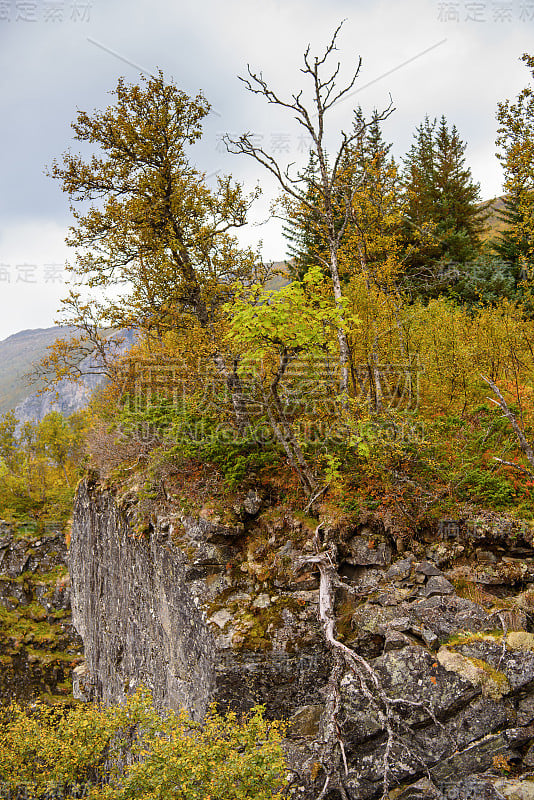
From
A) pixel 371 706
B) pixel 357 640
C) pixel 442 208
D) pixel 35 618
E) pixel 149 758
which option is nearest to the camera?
pixel 149 758

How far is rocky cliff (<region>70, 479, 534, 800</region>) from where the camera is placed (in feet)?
20.2

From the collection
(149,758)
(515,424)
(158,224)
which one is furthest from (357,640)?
(158,224)

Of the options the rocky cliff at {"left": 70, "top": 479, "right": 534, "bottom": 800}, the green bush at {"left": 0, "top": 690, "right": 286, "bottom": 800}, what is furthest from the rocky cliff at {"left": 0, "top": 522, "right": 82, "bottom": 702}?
the green bush at {"left": 0, "top": 690, "right": 286, "bottom": 800}

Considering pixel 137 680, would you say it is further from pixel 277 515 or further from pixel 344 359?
pixel 344 359

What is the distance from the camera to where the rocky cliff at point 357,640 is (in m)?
6.15

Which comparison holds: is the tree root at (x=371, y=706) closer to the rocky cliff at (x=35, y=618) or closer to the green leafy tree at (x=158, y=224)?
the green leafy tree at (x=158, y=224)

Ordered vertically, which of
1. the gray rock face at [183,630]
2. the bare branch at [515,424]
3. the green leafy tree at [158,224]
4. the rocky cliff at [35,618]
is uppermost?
the green leafy tree at [158,224]

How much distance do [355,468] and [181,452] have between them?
4.27 meters

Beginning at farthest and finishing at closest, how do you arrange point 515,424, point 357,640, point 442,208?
1. point 442,208
2. point 515,424
3. point 357,640

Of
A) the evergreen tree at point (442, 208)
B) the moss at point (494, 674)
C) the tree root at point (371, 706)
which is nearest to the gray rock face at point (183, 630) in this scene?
the tree root at point (371, 706)

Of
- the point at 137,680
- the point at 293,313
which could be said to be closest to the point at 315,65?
the point at 293,313

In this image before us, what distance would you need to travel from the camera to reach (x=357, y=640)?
7.42 m

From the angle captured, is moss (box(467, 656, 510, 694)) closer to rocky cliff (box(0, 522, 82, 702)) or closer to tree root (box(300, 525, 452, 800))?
tree root (box(300, 525, 452, 800))

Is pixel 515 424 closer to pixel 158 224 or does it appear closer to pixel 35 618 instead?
pixel 158 224
